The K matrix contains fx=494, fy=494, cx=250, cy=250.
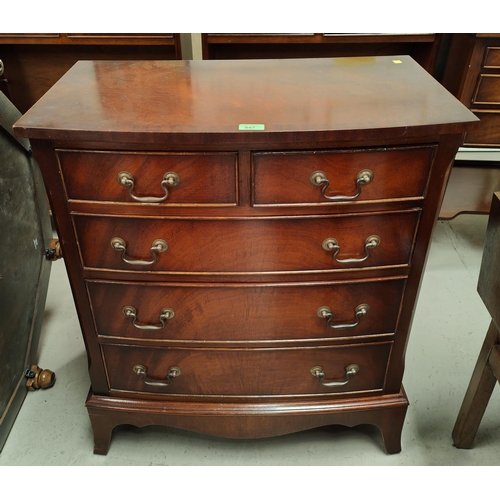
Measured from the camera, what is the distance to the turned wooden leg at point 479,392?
4.33 ft

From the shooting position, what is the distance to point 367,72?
125cm

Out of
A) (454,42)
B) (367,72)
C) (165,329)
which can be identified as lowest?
(165,329)

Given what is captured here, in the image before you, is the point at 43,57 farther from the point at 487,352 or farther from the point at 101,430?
the point at 487,352

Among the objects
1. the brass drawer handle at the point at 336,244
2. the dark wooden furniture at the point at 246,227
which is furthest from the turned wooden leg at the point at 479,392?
the brass drawer handle at the point at 336,244

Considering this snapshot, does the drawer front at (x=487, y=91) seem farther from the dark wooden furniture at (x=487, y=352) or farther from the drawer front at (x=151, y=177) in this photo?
the drawer front at (x=151, y=177)

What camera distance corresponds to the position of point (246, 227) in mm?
1067

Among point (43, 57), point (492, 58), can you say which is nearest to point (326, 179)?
point (492, 58)

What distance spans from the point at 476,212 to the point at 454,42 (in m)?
0.77

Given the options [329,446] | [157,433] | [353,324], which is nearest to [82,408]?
[157,433]

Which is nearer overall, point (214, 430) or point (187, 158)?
point (187, 158)

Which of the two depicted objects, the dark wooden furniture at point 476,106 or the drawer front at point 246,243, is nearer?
the drawer front at point 246,243

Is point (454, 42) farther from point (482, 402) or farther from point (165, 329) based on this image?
point (165, 329)

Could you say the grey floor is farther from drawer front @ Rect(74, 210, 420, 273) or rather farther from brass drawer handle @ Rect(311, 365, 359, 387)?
drawer front @ Rect(74, 210, 420, 273)

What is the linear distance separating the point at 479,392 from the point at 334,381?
0.42 meters
